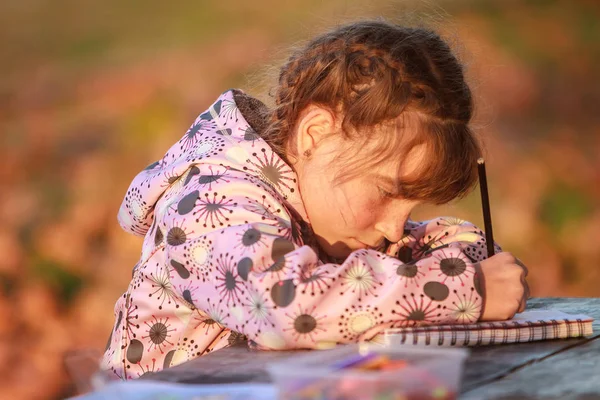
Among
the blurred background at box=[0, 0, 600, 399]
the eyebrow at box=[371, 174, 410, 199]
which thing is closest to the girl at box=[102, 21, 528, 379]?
the eyebrow at box=[371, 174, 410, 199]

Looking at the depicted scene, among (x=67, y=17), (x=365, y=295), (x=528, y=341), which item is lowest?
(x=528, y=341)

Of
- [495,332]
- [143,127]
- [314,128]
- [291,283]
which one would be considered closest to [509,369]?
[495,332]

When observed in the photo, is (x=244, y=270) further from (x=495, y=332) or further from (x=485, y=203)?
(x=485, y=203)

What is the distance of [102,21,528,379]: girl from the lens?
115 centimetres

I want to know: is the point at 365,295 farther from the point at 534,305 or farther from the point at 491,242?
the point at 534,305

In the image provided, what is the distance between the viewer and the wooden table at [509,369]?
35.9 inches

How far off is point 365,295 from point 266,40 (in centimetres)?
244

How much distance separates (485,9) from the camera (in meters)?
3.60

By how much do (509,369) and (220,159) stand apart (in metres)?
0.58

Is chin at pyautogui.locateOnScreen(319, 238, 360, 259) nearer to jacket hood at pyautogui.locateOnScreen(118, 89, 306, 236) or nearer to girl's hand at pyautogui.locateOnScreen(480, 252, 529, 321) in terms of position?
jacket hood at pyautogui.locateOnScreen(118, 89, 306, 236)

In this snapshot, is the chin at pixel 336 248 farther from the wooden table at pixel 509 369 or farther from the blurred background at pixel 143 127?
the blurred background at pixel 143 127

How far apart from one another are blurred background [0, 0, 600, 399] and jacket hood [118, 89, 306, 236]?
1623 millimetres

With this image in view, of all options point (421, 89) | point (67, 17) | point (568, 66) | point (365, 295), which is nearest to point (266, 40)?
point (67, 17)

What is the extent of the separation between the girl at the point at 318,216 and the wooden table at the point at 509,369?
64mm
